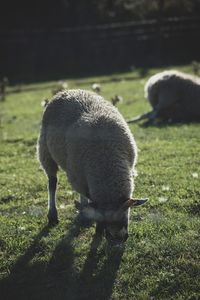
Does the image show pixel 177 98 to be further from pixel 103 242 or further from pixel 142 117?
pixel 103 242

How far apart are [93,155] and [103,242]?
1.01 meters

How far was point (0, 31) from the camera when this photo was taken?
29.4 m

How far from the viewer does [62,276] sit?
5566 mm

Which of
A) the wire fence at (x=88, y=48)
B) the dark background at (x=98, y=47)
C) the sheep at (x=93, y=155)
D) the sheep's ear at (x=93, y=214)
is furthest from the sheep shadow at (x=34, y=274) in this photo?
the wire fence at (x=88, y=48)

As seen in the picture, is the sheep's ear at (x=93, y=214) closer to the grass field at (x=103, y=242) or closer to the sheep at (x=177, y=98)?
the grass field at (x=103, y=242)

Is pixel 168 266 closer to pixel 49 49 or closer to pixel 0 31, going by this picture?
pixel 49 49

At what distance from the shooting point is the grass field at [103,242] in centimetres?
527

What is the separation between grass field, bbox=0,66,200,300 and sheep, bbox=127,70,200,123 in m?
2.13

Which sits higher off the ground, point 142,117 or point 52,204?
point 52,204

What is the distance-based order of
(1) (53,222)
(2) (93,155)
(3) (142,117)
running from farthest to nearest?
(3) (142,117) < (1) (53,222) < (2) (93,155)

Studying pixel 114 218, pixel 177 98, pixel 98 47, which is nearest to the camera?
pixel 114 218

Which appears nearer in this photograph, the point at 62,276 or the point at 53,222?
the point at 62,276

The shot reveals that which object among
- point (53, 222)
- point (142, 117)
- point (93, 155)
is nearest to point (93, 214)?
point (93, 155)

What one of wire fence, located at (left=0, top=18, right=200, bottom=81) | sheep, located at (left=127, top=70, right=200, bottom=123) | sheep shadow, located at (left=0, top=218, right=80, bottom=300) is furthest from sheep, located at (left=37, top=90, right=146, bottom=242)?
wire fence, located at (left=0, top=18, right=200, bottom=81)
